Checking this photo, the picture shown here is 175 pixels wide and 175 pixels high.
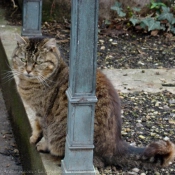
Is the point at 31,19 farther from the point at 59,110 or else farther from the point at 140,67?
the point at 59,110

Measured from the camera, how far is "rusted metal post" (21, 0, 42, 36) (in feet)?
16.1

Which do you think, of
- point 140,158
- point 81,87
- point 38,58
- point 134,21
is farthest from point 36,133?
point 134,21

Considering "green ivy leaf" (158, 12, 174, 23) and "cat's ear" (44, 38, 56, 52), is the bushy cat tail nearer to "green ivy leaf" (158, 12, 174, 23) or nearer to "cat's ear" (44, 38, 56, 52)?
"cat's ear" (44, 38, 56, 52)

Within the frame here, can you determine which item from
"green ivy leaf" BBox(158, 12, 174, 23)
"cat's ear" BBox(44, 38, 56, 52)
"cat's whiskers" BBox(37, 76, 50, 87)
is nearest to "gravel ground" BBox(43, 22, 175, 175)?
"green ivy leaf" BBox(158, 12, 174, 23)

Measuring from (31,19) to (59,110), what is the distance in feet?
5.98

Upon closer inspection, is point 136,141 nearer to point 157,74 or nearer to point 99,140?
point 99,140

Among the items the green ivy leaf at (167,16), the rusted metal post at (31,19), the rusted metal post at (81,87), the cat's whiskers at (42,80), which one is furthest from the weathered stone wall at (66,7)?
the rusted metal post at (81,87)

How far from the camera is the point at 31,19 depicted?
194 inches

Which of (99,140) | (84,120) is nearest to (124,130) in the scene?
(99,140)

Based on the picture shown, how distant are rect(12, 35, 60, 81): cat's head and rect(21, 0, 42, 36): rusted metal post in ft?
4.65

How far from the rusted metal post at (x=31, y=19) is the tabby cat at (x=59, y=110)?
1.35 m

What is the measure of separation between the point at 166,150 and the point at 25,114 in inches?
49.7

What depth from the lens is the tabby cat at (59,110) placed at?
3.22 metres

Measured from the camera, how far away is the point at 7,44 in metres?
5.29
